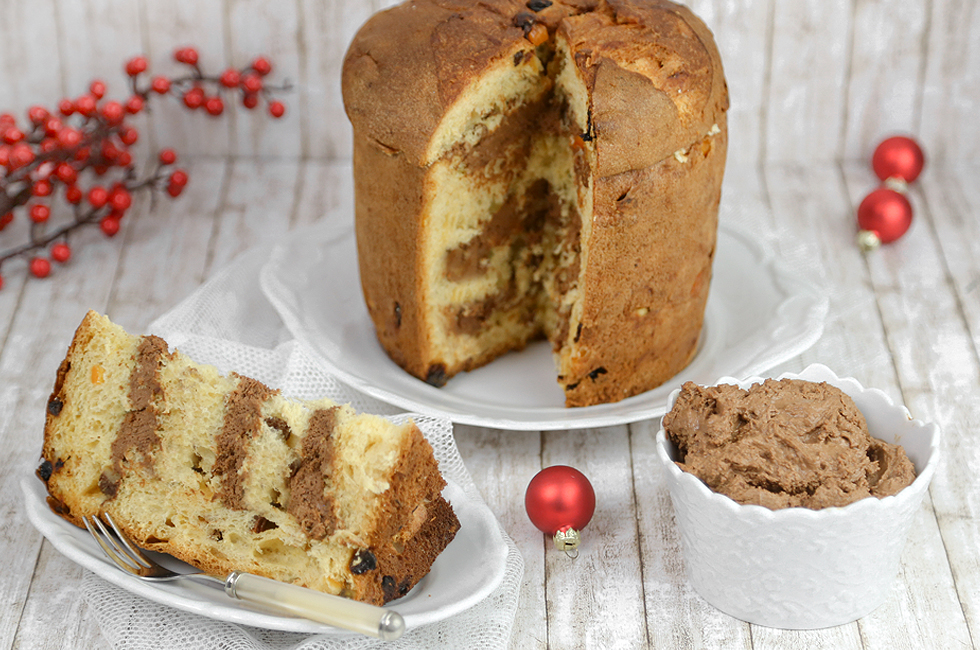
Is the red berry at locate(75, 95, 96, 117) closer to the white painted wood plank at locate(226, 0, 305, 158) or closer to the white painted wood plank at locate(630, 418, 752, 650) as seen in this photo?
the white painted wood plank at locate(226, 0, 305, 158)

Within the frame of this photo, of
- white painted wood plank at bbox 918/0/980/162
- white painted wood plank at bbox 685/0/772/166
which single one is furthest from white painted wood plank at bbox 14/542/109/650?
white painted wood plank at bbox 918/0/980/162

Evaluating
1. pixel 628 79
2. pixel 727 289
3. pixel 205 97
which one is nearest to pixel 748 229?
pixel 727 289

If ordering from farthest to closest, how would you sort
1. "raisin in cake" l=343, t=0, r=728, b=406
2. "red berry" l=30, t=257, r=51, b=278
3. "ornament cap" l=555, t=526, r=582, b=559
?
1. "red berry" l=30, t=257, r=51, b=278
2. "raisin in cake" l=343, t=0, r=728, b=406
3. "ornament cap" l=555, t=526, r=582, b=559

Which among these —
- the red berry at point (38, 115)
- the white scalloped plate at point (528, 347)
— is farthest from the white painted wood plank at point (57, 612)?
the red berry at point (38, 115)

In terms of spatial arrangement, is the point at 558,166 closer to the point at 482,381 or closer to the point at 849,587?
the point at 482,381

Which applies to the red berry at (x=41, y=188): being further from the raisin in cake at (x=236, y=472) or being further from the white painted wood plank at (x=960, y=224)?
the white painted wood plank at (x=960, y=224)

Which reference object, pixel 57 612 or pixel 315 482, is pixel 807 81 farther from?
pixel 57 612

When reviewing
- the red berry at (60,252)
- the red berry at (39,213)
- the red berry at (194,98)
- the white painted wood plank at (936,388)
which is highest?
the red berry at (194,98)

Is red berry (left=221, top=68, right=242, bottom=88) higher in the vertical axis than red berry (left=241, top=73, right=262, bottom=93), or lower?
higher
